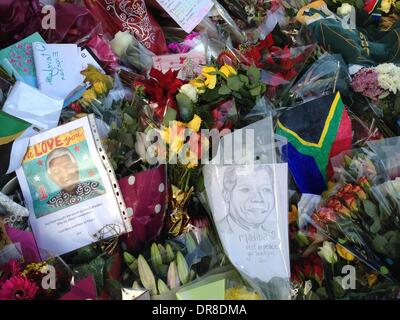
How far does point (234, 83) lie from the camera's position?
160 cm

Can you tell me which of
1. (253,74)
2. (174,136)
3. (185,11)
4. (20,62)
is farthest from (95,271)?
(185,11)

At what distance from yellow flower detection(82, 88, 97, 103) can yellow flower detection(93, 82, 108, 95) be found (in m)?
0.01

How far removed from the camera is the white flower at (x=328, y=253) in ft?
4.47

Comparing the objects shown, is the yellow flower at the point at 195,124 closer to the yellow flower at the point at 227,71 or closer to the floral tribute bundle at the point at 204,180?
the floral tribute bundle at the point at 204,180

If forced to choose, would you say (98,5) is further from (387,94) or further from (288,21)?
(387,94)

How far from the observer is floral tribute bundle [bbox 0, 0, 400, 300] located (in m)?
1.35

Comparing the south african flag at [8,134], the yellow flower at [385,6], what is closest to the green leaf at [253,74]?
the south african flag at [8,134]

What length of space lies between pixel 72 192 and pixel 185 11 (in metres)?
1.05

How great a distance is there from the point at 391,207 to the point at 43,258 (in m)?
0.88

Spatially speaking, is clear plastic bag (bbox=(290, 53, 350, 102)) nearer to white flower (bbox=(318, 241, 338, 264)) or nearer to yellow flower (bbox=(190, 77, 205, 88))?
yellow flower (bbox=(190, 77, 205, 88))

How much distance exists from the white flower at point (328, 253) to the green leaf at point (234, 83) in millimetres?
510

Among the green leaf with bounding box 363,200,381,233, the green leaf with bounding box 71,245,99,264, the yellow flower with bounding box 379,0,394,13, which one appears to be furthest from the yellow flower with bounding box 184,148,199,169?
the yellow flower with bounding box 379,0,394,13

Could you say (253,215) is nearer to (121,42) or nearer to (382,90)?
(382,90)
